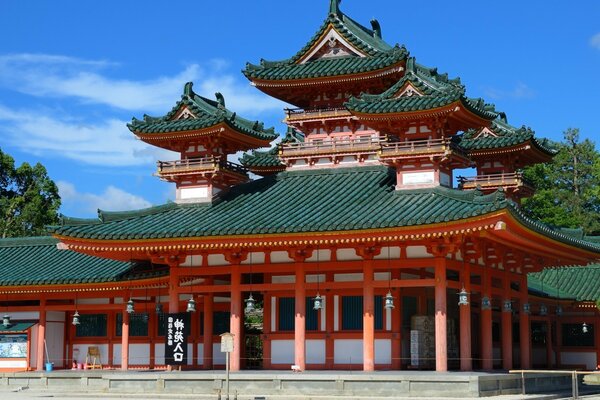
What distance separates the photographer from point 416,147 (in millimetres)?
35219

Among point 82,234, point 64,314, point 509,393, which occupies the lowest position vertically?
point 509,393

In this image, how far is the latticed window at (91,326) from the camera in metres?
43.2

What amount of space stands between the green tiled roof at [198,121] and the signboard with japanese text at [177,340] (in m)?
7.64

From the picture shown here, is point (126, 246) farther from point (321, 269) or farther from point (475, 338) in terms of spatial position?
point (475, 338)

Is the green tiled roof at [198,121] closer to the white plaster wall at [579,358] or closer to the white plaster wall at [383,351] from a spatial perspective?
the white plaster wall at [383,351]

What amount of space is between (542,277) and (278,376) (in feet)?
82.4

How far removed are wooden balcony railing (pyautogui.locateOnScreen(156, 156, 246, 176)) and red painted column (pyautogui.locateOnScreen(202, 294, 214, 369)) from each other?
5.15 metres

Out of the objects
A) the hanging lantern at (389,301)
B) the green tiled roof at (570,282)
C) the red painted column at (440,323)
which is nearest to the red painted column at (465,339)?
the red painted column at (440,323)

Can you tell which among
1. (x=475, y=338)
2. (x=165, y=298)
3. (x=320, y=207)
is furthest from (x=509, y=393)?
(x=165, y=298)

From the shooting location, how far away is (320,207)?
35219 mm

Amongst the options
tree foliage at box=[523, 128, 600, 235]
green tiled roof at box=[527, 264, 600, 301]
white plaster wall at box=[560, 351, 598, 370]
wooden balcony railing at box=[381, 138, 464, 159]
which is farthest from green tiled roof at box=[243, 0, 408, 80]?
tree foliage at box=[523, 128, 600, 235]

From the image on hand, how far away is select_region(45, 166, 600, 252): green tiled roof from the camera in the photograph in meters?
31.8

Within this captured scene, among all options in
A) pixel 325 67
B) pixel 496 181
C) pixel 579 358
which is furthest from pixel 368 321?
pixel 579 358

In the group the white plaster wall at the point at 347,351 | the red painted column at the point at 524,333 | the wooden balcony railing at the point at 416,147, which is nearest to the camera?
the white plaster wall at the point at 347,351
